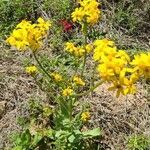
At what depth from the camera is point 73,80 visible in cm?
347

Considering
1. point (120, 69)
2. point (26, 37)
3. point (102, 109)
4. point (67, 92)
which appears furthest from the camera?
point (102, 109)

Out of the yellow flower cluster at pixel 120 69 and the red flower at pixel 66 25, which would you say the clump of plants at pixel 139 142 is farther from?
the red flower at pixel 66 25

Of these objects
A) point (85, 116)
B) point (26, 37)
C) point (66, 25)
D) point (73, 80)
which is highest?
point (26, 37)

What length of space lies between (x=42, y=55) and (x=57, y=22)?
1.55ft

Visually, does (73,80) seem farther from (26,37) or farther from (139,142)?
(26,37)

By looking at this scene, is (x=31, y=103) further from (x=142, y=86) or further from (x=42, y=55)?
(x=142, y=86)

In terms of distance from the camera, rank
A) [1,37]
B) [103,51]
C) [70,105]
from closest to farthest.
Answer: [103,51], [70,105], [1,37]

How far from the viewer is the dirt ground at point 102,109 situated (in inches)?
143

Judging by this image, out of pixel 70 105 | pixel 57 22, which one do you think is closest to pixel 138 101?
pixel 70 105

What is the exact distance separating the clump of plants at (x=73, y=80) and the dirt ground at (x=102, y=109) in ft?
0.38

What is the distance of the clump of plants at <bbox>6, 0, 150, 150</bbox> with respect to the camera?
91.7 inches

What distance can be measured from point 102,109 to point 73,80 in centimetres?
47

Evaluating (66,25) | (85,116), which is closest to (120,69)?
(85,116)

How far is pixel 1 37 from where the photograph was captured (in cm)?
434
